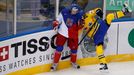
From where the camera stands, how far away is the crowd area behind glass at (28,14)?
7758mm

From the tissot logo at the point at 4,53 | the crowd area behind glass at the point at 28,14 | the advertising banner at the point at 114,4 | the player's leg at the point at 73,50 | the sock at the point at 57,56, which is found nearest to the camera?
the tissot logo at the point at 4,53

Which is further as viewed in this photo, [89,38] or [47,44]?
[89,38]

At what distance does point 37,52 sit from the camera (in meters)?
7.16

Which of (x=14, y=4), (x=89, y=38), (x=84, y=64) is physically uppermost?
(x=14, y=4)

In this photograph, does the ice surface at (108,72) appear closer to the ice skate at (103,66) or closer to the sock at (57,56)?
the ice skate at (103,66)

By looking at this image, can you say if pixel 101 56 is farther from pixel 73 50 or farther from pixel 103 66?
pixel 73 50

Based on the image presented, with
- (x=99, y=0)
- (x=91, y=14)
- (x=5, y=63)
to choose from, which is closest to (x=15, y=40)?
(x=5, y=63)

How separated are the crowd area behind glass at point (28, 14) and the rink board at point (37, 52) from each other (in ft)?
2.65

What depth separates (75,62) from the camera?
7582 mm

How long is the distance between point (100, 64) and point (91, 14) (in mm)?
884

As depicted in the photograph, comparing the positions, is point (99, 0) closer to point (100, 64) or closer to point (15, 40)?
point (100, 64)

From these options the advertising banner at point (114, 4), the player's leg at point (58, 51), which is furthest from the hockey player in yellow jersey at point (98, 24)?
the advertising banner at point (114, 4)

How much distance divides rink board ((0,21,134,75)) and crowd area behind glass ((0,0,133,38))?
81 cm

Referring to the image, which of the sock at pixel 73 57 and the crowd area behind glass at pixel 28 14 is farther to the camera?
the crowd area behind glass at pixel 28 14
